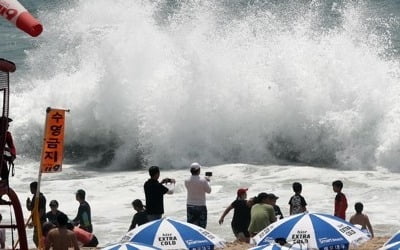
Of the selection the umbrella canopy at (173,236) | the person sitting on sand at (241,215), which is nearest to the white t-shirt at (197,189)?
the person sitting on sand at (241,215)

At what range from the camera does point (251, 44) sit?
27625mm

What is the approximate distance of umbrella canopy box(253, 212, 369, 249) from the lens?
35.1 feet

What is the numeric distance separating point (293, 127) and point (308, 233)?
13855mm

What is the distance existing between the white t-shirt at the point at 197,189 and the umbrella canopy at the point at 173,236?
188 cm

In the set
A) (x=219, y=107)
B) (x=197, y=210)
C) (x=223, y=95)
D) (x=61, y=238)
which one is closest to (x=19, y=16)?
(x=61, y=238)

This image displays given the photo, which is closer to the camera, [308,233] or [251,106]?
[308,233]

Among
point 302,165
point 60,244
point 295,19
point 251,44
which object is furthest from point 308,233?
point 295,19

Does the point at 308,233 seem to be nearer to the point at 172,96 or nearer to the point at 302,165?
the point at 302,165

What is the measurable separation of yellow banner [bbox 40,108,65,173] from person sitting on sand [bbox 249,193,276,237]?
3.18 m

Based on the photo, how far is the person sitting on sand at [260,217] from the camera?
12.6 metres

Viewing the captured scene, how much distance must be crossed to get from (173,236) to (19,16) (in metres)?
5.84

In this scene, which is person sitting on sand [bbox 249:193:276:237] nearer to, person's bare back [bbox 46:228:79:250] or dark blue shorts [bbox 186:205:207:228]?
dark blue shorts [bbox 186:205:207:228]

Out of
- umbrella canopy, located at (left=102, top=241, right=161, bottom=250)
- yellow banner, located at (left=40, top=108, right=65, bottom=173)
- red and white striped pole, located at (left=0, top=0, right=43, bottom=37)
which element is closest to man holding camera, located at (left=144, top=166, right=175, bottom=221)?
yellow banner, located at (left=40, top=108, right=65, bottom=173)

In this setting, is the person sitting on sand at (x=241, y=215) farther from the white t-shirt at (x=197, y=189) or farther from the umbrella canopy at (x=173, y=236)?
the umbrella canopy at (x=173, y=236)
